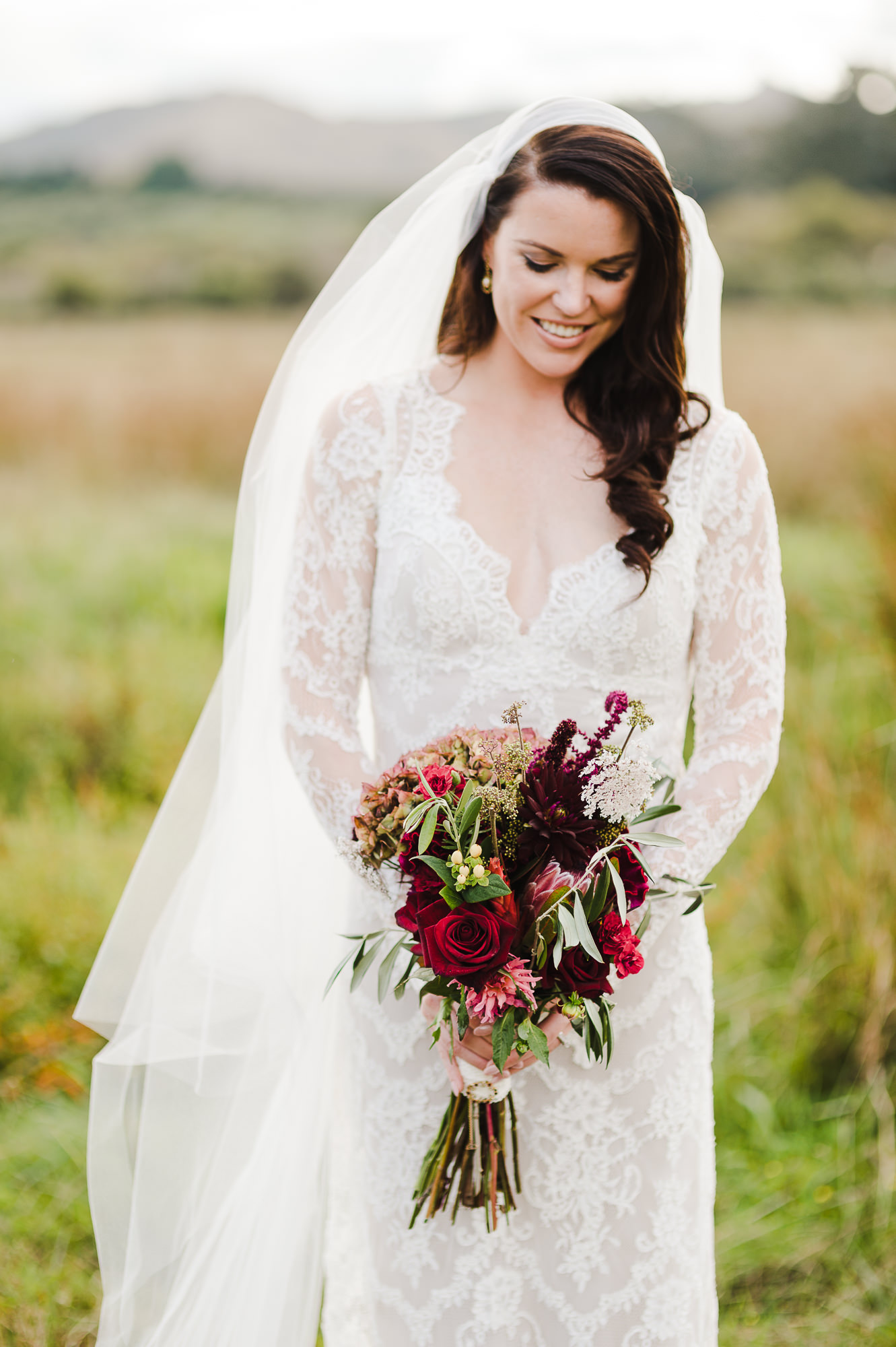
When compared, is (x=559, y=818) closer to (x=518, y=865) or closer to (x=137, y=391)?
(x=518, y=865)

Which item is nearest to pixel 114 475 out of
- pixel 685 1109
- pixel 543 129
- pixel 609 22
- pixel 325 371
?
pixel 609 22

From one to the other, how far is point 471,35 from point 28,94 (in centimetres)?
233

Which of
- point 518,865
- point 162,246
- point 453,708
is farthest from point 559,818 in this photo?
point 162,246

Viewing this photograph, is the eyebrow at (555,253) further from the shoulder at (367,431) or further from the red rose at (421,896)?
the red rose at (421,896)

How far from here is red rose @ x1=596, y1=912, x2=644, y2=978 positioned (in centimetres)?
146

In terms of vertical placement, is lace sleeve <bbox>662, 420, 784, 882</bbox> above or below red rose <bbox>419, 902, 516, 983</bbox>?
above

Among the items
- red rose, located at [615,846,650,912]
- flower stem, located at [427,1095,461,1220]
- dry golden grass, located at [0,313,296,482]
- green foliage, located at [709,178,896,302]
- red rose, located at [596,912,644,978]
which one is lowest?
A: flower stem, located at [427,1095,461,1220]

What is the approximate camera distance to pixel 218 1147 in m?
2.25

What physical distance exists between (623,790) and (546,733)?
2.02 feet

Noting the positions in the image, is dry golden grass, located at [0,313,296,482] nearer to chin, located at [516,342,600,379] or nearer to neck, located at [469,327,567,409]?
neck, located at [469,327,567,409]

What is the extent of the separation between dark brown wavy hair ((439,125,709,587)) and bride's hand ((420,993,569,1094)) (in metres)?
0.81

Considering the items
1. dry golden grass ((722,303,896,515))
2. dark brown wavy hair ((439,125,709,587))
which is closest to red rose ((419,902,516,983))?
dark brown wavy hair ((439,125,709,587))

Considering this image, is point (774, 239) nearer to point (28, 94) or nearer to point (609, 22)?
point (609, 22)

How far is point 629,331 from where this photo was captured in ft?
7.04
